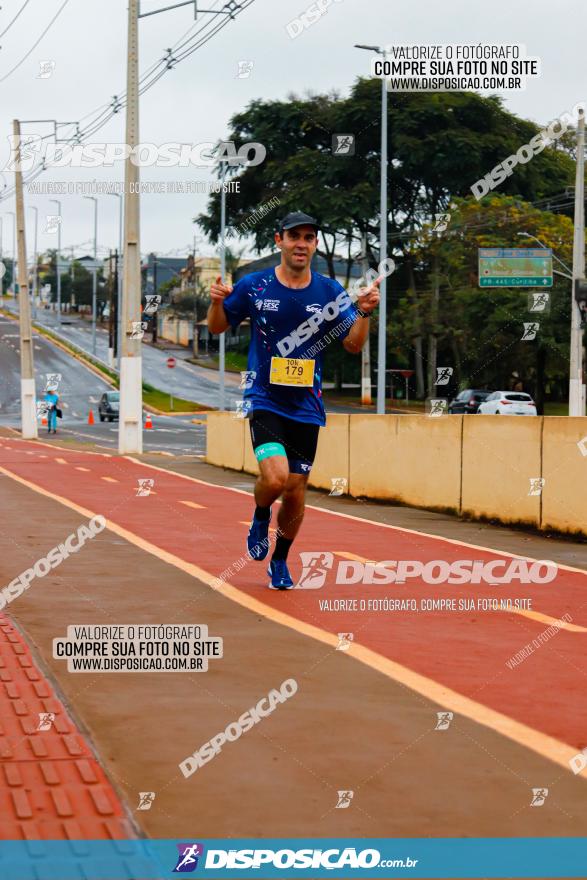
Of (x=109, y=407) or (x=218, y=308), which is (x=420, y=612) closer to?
(x=218, y=308)

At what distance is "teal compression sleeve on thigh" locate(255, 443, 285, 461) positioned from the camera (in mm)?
8305

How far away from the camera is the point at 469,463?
47.4ft

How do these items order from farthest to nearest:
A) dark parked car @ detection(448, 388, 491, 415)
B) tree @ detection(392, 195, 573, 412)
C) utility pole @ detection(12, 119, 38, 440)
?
tree @ detection(392, 195, 573, 412) < dark parked car @ detection(448, 388, 491, 415) < utility pole @ detection(12, 119, 38, 440)

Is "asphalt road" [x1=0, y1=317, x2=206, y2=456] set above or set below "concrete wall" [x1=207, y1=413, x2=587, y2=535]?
below

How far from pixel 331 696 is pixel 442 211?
64310 millimetres

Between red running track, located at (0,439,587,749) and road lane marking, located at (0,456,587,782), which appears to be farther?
red running track, located at (0,439,587,749)

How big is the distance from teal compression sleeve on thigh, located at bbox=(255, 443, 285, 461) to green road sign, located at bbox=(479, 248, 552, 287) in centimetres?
4779

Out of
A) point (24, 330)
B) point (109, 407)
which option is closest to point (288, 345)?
point (24, 330)

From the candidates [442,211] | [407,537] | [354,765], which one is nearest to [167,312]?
[442,211]

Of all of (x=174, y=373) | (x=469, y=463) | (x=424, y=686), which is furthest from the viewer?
(x=174, y=373)

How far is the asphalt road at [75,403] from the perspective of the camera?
45.3 metres

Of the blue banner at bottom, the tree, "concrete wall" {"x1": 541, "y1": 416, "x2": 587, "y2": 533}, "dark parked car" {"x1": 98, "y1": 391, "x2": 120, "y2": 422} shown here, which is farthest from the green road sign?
the blue banner at bottom

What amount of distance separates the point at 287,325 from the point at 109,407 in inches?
2292

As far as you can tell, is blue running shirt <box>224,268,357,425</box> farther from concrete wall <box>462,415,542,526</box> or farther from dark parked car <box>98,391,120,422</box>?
dark parked car <box>98,391,120,422</box>
